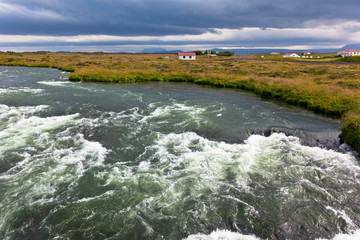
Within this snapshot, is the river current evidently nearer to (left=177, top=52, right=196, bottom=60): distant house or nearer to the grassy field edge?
the grassy field edge

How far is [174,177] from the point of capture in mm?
12422

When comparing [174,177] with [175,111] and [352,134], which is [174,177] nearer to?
[175,111]

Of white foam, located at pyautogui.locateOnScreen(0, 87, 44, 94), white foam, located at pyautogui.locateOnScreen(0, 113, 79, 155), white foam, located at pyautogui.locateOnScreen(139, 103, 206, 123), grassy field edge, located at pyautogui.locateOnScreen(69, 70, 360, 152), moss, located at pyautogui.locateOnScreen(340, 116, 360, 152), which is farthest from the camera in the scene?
Answer: white foam, located at pyautogui.locateOnScreen(0, 87, 44, 94)

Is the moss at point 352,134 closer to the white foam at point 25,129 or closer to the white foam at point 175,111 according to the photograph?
the white foam at point 175,111

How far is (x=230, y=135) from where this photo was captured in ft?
60.6

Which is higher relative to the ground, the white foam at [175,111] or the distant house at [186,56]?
the distant house at [186,56]

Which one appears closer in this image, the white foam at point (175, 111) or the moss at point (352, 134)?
the moss at point (352, 134)

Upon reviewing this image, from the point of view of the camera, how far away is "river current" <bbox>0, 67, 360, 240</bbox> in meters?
9.09

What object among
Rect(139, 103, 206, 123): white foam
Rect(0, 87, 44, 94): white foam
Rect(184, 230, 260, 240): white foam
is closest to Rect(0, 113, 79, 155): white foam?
Rect(139, 103, 206, 123): white foam

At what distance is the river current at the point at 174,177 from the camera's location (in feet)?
29.8

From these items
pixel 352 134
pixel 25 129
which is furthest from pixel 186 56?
pixel 352 134

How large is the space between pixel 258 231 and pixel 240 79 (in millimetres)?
38212

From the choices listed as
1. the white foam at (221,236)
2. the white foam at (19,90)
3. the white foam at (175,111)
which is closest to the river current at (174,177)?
the white foam at (221,236)

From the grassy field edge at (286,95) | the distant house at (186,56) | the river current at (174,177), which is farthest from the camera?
the distant house at (186,56)
